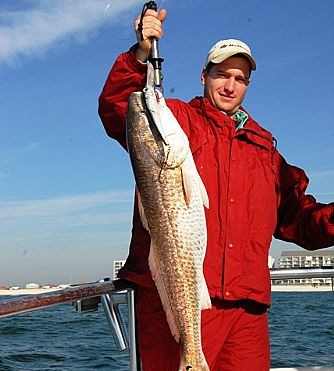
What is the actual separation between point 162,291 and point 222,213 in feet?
1.57

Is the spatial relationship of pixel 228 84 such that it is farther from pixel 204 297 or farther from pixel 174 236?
pixel 204 297

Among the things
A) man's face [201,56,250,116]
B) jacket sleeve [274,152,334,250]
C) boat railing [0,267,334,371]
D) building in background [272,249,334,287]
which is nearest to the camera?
boat railing [0,267,334,371]

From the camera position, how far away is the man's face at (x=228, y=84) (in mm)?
3314

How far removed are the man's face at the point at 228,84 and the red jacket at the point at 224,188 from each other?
0.07 meters

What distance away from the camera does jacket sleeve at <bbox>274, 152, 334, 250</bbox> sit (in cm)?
354

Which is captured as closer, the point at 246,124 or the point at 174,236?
the point at 174,236

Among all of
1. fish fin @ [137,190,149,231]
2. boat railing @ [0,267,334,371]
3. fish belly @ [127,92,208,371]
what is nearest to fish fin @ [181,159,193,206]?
fish belly @ [127,92,208,371]

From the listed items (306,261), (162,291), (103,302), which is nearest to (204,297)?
(162,291)

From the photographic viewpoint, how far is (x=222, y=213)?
9.84 feet

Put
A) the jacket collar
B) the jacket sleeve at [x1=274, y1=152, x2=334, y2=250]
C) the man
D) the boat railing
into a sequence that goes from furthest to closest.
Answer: the jacket sleeve at [x1=274, y1=152, x2=334, y2=250] < the jacket collar < the man < the boat railing

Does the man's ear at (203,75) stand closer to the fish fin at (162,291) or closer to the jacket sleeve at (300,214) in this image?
the jacket sleeve at (300,214)

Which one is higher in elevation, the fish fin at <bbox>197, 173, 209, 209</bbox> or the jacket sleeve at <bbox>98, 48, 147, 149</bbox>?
the jacket sleeve at <bbox>98, 48, 147, 149</bbox>

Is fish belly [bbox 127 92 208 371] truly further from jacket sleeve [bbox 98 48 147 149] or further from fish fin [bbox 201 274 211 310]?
jacket sleeve [bbox 98 48 147 149]

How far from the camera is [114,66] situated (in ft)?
9.81
